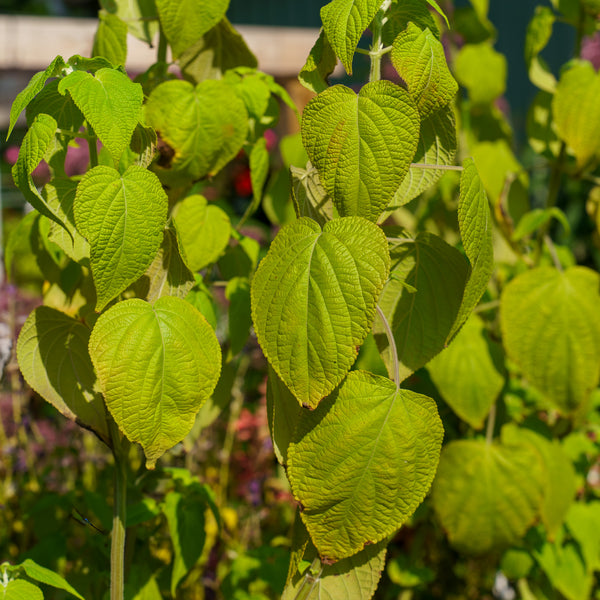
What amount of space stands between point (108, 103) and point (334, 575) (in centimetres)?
54

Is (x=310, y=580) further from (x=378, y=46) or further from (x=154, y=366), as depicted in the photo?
(x=378, y=46)

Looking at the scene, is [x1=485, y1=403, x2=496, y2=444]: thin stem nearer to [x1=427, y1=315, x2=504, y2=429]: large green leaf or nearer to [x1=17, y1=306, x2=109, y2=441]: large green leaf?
[x1=427, y1=315, x2=504, y2=429]: large green leaf

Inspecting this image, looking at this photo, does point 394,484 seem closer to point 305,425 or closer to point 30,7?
point 305,425

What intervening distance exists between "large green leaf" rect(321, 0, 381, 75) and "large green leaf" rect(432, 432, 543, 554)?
2.82 ft

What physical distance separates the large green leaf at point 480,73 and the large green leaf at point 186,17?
0.93m

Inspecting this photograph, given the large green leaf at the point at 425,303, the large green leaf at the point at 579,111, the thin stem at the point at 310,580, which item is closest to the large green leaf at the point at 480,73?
the large green leaf at the point at 579,111

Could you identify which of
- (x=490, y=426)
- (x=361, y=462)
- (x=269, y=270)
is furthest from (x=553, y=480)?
(x=269, y=270)

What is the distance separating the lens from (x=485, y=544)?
4.15 feet

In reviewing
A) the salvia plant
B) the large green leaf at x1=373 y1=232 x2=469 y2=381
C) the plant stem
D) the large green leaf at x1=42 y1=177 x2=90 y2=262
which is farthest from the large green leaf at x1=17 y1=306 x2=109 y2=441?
the plant stem

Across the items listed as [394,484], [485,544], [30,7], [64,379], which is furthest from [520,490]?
[30,7]

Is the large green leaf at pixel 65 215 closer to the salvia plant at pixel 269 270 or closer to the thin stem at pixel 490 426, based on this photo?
the salvia plant at pixel 269 270

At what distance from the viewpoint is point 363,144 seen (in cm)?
68

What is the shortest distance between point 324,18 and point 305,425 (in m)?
0.41

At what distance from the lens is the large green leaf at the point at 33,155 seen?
2.14 feet
